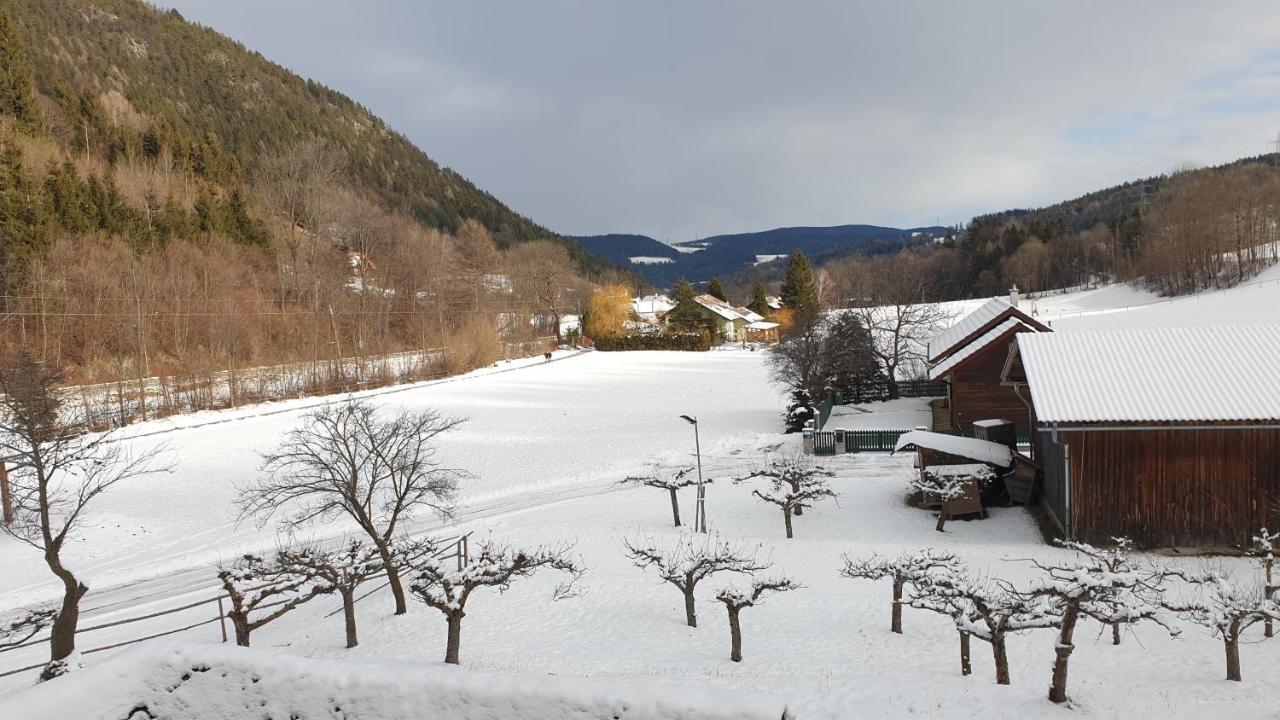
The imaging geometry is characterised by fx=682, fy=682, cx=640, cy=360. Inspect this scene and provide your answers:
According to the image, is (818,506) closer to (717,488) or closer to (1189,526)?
(717,488)

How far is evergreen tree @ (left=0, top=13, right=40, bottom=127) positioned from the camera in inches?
2151

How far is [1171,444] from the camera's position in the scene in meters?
14.8

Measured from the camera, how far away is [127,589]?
18047 mm

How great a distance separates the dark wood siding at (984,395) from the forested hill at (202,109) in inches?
2975

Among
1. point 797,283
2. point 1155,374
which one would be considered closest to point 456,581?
point 1155,374

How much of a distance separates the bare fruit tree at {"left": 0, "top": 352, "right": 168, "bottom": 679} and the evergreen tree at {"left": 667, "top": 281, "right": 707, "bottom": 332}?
6206 cm

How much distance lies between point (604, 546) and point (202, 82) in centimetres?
13463

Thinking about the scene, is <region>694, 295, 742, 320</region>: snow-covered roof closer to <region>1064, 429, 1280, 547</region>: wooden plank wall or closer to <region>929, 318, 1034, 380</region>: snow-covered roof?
<region>929, 318, 1034, 380</region>: snow-covered roof

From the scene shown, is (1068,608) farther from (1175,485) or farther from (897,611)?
(1175,485)

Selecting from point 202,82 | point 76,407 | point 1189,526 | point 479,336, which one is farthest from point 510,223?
point 1189,526

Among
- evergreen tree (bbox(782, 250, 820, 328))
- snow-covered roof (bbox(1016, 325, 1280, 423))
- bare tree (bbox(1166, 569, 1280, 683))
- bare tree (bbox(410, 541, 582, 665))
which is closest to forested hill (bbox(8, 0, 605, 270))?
evergreen tree (bbox(782, 250, 820, 328))

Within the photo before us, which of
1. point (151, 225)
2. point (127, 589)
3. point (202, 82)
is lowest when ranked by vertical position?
point (127, 589)

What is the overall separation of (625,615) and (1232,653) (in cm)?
946

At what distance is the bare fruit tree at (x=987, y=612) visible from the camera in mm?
8844
